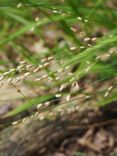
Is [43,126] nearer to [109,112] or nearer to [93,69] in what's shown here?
[109,112]

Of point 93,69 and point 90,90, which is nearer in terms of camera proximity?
point 93,69

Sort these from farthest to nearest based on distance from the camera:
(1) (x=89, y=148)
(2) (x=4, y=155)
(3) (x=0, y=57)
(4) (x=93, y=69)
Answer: (3) (x=0, y=57) < (1) (x=89, y=148) < (2) (x=4, y=155) < (4) (x=93, y=69)

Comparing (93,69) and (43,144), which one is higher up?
(93,69)

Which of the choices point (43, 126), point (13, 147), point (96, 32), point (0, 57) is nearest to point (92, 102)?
point (43, 126)

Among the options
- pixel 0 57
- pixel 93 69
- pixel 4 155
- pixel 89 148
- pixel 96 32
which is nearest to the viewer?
pixel 93 69

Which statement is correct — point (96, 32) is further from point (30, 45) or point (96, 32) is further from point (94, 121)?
point (94, 121)

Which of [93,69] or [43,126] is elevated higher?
[93,69]

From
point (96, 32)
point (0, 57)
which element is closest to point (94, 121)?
point (96, 32)

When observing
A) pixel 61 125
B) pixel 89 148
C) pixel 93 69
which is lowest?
pixel 89 148

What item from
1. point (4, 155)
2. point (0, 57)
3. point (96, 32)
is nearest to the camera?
point (4, 155)
